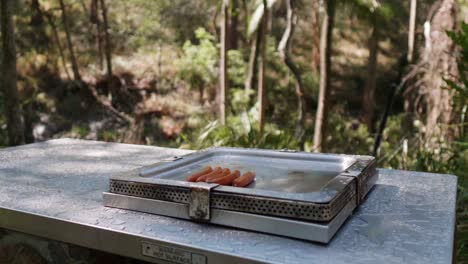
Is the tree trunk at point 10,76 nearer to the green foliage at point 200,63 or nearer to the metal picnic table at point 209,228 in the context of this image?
the metal picnic table at point 209,228

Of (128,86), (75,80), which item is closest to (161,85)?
(128,86)

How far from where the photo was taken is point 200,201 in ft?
5.49

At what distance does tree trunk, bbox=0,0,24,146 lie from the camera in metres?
5.28

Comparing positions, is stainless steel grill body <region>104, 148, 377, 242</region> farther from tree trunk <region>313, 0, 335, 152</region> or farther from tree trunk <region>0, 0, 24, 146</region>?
tree trunk <region>313, 0, 335, 152</region>

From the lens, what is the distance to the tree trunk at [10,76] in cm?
528

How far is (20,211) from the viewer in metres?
1.89

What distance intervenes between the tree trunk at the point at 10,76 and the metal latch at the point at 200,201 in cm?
459

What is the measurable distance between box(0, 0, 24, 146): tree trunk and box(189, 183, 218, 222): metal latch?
4.59m

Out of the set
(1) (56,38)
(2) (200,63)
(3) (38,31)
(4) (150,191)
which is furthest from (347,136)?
(4) (150,191)

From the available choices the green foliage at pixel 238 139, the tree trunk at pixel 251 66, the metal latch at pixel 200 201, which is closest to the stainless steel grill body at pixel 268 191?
the metal latch at pixel 200 201

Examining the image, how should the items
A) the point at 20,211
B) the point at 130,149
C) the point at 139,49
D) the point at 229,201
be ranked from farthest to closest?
1. the point at 139,49
2. the point at 130,149
3. the point at 20,211
4. the point at 229,201

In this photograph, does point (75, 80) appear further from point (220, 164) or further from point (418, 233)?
point (418, 233)

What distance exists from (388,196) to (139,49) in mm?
13704

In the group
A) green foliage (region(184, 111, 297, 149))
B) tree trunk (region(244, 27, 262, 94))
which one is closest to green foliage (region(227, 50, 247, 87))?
tree trunk (region(244, 27, 262, 94))
